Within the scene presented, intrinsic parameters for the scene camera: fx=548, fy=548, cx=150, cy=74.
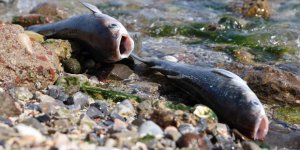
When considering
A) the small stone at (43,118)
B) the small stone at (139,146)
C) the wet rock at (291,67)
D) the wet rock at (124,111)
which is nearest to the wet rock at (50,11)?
the wet rock at (291,67)

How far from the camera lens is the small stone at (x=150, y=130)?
4.24 metres

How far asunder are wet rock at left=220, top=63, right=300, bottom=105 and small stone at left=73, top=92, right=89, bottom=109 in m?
2.10

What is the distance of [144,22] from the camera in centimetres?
1087

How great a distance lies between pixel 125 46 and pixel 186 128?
2274 mm

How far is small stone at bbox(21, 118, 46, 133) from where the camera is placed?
4090mm

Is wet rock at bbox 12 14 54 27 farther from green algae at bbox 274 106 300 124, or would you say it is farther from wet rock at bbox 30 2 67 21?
green algae at bbox 274 106 300 124

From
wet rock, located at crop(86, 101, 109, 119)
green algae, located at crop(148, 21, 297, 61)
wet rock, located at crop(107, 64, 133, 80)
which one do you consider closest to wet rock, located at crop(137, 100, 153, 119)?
wet rock, located at crop(86, 101, 109, 119)

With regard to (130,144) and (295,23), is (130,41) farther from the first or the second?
(295,23)

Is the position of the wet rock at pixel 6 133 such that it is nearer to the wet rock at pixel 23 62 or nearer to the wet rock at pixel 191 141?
the wet rock at pixel 191 141

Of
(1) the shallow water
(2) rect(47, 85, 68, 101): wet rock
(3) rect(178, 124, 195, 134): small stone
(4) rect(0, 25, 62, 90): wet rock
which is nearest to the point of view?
(3) rect(178, 124, 195, 134): small stone

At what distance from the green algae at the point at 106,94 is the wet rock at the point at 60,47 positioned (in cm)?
100

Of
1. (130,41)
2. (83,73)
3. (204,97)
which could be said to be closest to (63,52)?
(83,73)

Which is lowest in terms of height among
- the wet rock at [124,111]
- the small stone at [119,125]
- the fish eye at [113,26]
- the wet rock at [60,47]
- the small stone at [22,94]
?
the wet rock at [60,47]

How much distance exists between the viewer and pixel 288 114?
5.94m
